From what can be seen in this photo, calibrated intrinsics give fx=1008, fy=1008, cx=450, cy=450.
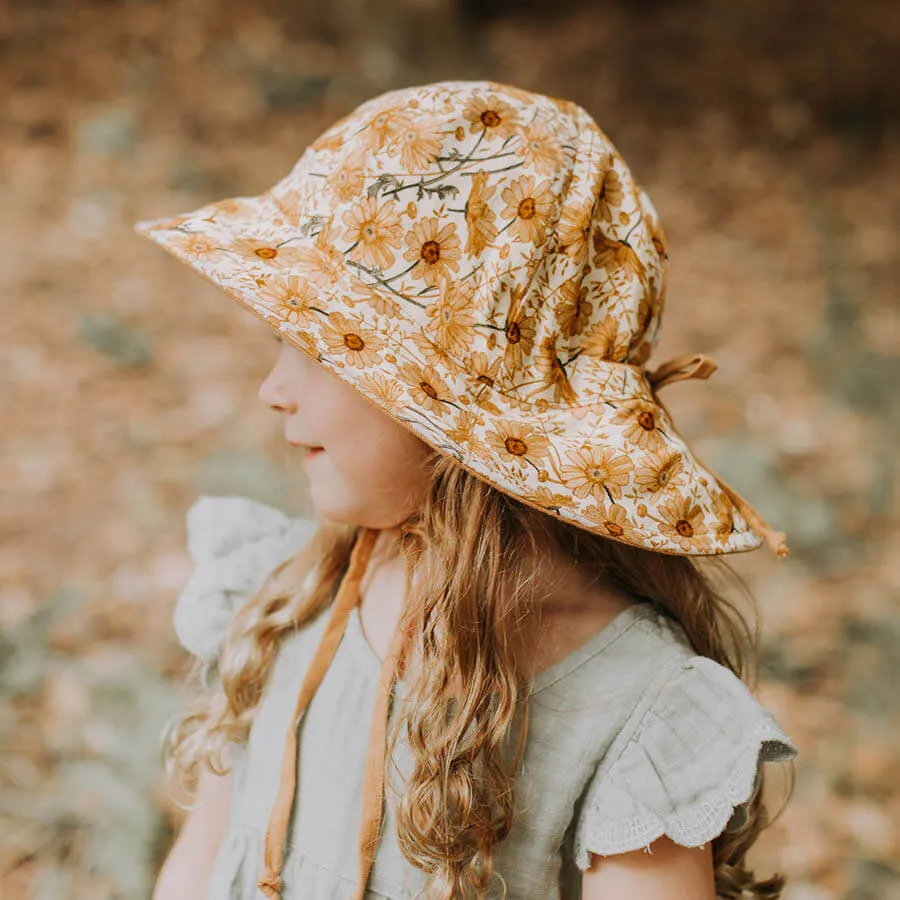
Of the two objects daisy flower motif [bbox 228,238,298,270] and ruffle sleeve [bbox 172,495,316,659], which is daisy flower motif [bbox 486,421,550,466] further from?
ruffle sleeve [bbox 172,495,316,659]

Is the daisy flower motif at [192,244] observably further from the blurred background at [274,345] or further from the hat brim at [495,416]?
the blurred background at [274,345]

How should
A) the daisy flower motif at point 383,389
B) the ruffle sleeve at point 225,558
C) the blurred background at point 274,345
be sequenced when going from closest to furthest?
the daisy flower motif at point 383,389
the ruffle sleeve at point 225,558
the blurred background at point 274,345

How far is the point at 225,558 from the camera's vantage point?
50.8 inches

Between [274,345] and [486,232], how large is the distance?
2.58 m

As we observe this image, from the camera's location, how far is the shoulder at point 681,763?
0.93m

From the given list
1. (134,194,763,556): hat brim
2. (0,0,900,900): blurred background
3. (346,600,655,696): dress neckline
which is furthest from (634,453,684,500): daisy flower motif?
(0,0,900,900): blurred background

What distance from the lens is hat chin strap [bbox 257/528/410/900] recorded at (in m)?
0.99

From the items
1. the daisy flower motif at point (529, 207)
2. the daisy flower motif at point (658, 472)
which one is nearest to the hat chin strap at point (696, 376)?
the daisy flower motif at point (658, 472)

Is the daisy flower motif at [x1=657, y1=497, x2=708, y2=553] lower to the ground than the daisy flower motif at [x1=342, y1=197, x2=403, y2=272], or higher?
lower

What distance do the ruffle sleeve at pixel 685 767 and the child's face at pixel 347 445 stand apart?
0.32 metres

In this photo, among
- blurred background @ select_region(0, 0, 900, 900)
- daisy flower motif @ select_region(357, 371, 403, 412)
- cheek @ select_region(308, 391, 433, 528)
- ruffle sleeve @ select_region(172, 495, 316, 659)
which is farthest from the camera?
blurred background @ select_region(0, 0, 900, 900)

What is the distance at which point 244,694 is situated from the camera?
1173 mm

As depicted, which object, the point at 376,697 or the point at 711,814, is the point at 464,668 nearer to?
the point at 376,697

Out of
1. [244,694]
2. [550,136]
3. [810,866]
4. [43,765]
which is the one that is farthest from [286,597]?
[810,866]
